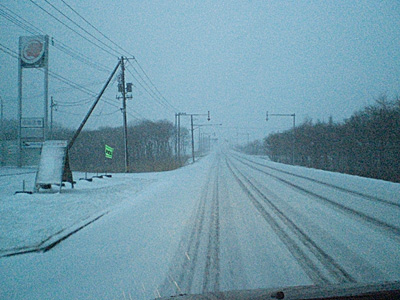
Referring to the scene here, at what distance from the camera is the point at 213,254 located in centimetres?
507

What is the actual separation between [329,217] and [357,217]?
747 millimetres

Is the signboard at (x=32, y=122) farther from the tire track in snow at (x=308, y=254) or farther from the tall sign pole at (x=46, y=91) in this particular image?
the tire track in snow at (x=308, y=254)

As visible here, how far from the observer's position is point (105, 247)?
5.80 meters

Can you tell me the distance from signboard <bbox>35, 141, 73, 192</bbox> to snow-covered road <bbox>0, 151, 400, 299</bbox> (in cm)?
672

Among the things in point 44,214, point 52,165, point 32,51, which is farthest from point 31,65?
point 44,214

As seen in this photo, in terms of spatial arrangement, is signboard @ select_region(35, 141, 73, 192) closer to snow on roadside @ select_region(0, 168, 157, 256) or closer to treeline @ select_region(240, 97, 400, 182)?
snow on roadside @ select_region(0, 168, 157, 256)

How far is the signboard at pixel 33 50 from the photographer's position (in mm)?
30078

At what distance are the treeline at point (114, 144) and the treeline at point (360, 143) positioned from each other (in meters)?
20.8

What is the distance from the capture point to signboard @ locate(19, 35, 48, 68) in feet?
98.7

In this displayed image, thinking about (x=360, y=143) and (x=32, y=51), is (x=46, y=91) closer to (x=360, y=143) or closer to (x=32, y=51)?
(x=32, y=51)

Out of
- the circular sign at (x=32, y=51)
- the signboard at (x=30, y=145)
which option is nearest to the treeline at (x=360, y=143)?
the signboard at (x=30, y=145)

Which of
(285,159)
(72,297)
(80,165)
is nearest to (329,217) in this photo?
(72,297)

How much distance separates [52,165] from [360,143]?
27.7 metres

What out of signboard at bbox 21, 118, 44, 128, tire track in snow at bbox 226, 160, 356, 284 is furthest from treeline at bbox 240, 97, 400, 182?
signboard at bbox 21, 118, 44, 128
